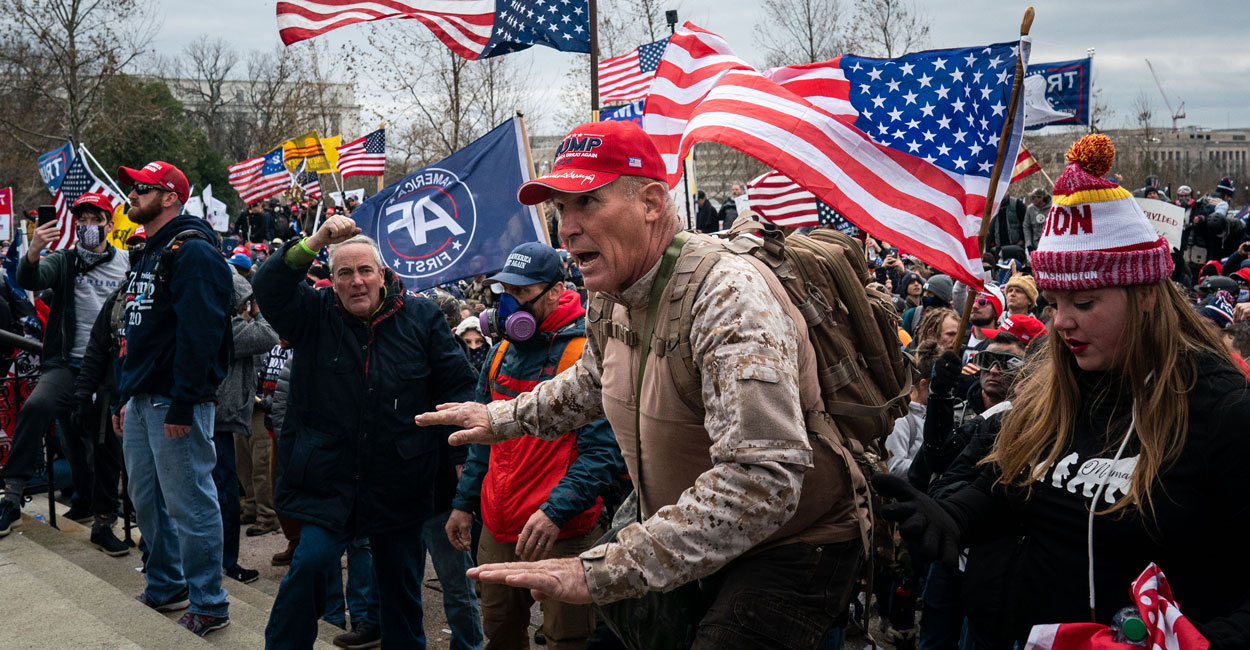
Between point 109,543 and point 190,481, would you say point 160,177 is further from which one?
point 109,543

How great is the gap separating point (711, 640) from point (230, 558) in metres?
5.52

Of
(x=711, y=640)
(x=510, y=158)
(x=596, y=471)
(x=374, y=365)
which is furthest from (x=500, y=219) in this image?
(x=711, y=640)

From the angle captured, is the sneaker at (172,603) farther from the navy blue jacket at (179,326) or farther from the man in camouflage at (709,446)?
the man in camouflage at (709,446)

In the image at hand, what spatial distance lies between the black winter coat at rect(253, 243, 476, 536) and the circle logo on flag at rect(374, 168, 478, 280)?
1771mm

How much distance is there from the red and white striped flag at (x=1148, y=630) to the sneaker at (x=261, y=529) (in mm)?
7286

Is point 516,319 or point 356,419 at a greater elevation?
point 516,319

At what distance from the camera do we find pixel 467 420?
321cm

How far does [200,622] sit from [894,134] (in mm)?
4423

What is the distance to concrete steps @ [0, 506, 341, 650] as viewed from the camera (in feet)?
15.1

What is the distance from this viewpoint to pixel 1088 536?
2361 millimetres

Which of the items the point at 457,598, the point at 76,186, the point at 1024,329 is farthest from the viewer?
the point at 76,186

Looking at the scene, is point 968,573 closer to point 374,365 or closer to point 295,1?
point 374,365

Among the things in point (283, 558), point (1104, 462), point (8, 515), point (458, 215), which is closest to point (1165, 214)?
point (458, 215)

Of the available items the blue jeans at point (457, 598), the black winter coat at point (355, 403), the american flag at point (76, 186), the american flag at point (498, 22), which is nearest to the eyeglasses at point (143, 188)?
the black winter coat at point (355, 403)
